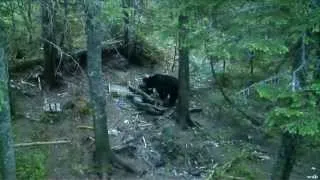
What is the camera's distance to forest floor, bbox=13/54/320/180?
44.0 feet

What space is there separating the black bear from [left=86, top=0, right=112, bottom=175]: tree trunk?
5.45m

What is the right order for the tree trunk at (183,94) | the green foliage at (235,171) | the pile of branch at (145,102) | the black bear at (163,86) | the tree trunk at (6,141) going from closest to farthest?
1. the tree trunk at (6,141)
2. the green foliage at (235,171)
3. the tree trunk at (183,94)
4. the pile of branch at (145,102)
5. the black bear at (163,86)

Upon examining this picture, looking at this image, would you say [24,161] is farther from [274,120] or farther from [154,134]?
[274,120]

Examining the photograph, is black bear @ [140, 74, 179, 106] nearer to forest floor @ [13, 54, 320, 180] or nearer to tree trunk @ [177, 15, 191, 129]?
forest floor @ [13, 54, 320, 180]

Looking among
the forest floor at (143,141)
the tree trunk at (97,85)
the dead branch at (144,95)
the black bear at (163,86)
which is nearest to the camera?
the tree trunk at (97,85)

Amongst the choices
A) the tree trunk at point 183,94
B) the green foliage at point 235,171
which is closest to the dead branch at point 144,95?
the tree trunk at point 183,94

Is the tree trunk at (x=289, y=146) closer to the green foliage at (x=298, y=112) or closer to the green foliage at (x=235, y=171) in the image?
the green foliage at (x=298, y=112)

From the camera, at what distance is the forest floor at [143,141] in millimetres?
13414

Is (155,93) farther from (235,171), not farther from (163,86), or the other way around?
(235,171)

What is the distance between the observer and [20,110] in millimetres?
15062

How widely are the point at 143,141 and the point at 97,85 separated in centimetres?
351

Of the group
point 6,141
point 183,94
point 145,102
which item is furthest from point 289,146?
point 145,102

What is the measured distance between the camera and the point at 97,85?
1230 cm

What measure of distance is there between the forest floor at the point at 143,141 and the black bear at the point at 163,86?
1.31 meters
